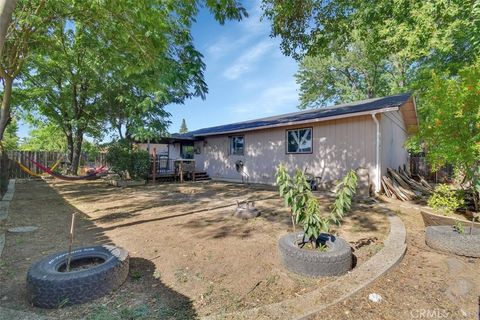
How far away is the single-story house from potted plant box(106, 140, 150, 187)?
3238 mm

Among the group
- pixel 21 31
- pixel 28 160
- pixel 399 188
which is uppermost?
pixel 21 31

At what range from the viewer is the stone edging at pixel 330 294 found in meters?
2.10

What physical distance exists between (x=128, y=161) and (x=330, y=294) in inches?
440

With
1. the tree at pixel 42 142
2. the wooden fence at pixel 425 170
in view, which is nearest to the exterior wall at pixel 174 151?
the wooden fence at pixel 425 170

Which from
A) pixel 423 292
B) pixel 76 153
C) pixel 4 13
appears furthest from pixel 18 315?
pixel 76 153

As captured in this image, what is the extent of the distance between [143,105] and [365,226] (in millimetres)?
12423

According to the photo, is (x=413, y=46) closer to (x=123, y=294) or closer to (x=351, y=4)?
(x=351, y=4)

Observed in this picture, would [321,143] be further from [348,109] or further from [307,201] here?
[307,201]

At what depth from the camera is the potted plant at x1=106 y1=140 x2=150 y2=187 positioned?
11773 mm

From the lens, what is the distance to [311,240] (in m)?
3.24

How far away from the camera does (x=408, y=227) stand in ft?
16.0

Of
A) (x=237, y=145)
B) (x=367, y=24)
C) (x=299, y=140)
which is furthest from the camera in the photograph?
(x=237, y=145)

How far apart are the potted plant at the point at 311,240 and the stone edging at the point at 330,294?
19cm

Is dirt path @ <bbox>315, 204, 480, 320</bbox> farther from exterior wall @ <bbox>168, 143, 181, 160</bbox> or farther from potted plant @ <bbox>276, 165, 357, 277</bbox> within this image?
exterior wall @ <bbox>168, 143, 181, 160</bbox>
